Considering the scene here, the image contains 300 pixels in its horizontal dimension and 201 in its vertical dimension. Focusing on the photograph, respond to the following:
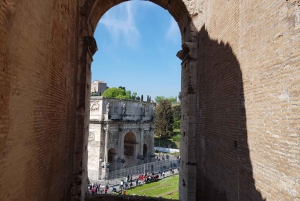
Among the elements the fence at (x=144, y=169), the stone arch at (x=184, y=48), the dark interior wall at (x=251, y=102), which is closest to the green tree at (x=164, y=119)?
the fence at (x=144, y=169)

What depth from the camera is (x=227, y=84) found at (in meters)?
5.41

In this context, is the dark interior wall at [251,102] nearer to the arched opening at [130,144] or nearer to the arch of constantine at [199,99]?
the arch of constantine at [199,99]

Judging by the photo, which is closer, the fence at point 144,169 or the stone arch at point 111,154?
the fence at point 144,169

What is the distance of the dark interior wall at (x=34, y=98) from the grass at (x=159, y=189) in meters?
11.8

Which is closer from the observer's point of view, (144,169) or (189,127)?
(189,127)

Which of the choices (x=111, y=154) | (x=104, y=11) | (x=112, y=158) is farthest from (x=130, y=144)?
(x=104, y=11)

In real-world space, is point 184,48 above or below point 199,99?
above

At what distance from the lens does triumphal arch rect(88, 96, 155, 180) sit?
23528 millimetres

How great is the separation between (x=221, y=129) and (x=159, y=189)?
1427 centimetres

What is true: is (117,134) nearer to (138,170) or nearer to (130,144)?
(130,144)

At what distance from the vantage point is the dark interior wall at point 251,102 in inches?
126

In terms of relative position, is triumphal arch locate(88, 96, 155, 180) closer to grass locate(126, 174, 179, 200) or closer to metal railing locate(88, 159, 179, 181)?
metal railing locate(88, 159, 179, 181)

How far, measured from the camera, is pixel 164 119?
45.1 meters

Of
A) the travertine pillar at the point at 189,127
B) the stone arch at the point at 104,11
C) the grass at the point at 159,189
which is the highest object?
the stone arch at the point at 104,11
